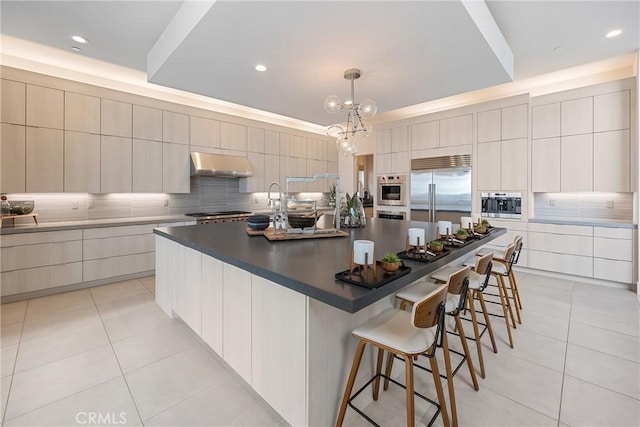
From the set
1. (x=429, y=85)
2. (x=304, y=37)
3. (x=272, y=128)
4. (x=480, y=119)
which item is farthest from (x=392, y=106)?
(x=272, y=128)

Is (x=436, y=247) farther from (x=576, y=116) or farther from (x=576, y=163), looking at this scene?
(x=576, y=116)

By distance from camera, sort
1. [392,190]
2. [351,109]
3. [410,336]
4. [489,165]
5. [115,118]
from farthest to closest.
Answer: [392,190] → [489,165] → [115,118] → [351,109] → [410,336]

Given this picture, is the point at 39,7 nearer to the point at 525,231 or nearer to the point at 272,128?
the point at 272,128

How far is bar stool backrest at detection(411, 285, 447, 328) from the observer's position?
3.82 ft

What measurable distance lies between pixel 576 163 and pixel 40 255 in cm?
719

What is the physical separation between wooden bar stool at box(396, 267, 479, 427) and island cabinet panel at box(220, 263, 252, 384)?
0.97 meters

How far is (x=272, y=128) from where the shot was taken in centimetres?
596

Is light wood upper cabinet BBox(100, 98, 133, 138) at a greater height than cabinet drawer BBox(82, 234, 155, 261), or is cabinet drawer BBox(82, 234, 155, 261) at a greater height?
light wood upper cabinet BBox(100, 98, 133, 138)

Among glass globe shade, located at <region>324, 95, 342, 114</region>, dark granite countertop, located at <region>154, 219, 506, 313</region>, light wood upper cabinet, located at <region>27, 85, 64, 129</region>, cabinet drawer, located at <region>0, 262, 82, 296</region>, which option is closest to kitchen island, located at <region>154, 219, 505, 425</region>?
dark granite countertop, located at <region>154, 219, 506, 313</region>

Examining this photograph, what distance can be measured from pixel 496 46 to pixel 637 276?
343 cm

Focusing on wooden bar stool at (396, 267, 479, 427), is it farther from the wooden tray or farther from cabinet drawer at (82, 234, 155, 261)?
cabinet drawer at (82, 234, 155, 261)

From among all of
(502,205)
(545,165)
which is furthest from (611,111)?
(502,205)

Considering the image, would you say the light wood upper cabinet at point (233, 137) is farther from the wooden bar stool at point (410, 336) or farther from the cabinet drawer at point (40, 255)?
the wooden bar stool at point (410, 336)

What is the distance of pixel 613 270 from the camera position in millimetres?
3736
